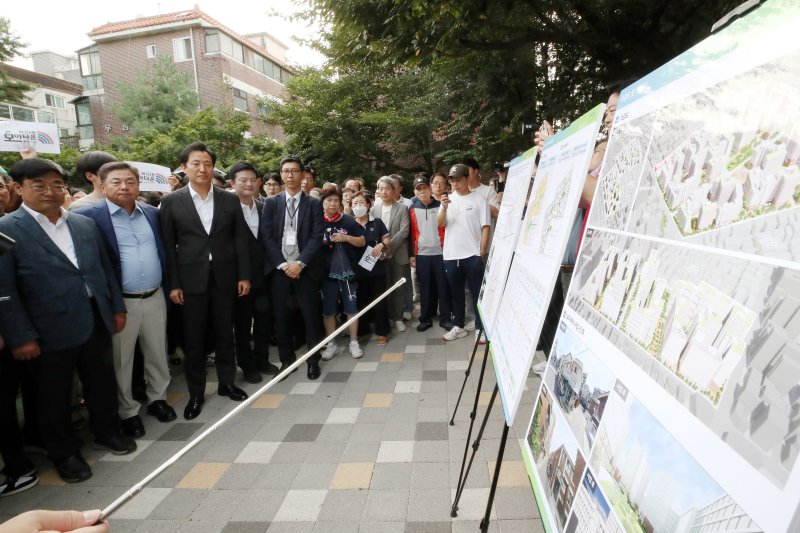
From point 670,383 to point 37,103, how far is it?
116 feet

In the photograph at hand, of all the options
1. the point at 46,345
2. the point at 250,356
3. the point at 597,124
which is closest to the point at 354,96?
the point at 250,356

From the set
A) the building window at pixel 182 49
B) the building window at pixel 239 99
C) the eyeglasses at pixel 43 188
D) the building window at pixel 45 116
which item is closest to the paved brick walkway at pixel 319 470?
the eyeglasses at pixel 43 188

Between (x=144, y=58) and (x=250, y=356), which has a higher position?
(x=144, y=58)

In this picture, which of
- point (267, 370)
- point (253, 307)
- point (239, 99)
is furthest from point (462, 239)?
Result: point (239, 99)

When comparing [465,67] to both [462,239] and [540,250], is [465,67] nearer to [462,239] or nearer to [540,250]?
[462,239]

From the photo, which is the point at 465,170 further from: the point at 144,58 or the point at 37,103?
the point at 37,103

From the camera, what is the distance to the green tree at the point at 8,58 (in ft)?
51.3

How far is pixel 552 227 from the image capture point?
140 cm

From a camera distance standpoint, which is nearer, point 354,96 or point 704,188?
point 704,188

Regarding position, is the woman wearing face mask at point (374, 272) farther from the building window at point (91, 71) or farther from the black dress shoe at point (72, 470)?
the building window at point (91, 71)

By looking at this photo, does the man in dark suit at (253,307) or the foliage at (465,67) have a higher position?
the foliage at (465,67)

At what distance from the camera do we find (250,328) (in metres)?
3.96

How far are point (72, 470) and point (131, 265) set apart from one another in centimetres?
133

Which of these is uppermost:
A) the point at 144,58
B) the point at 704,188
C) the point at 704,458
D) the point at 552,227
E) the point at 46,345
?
the point at 144,58
